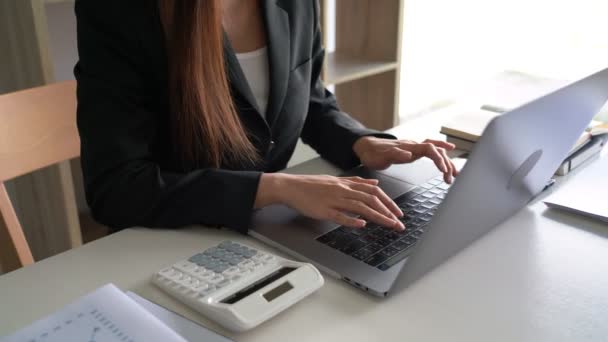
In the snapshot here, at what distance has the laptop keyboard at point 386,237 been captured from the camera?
71 cm

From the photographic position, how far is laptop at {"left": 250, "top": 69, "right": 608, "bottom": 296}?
0.58 metres

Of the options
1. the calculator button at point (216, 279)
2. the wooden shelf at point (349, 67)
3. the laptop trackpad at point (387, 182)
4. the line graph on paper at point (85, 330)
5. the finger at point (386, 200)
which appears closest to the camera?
the line graph on paper at point (85, 330)

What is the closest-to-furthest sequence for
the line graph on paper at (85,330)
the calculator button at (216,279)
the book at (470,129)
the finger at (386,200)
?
the line graph on paper at (85,330) < the calculator button at (216,279) < the finger at (386,200) < the book at (470,129)

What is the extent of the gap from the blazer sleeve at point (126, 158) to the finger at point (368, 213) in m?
0.13

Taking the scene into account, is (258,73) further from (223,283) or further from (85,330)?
(85,330)

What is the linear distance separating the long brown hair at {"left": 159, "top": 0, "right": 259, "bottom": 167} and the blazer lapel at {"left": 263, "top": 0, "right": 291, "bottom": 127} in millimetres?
115

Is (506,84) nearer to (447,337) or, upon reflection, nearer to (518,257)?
(518,257)

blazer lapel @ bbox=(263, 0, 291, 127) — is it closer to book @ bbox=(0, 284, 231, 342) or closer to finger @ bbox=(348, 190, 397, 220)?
finger @ bbox=(348, 190, 397, 220)

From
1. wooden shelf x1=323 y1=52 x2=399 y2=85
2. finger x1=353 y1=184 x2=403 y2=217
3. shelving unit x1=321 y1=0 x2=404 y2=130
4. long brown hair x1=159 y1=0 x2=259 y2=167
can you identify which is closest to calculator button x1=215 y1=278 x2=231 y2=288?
finger x1=353 y1=184 x2=403 y2=217

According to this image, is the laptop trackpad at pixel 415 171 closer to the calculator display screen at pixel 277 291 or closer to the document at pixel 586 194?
the document at pixel 586 194

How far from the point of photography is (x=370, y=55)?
7.59 feet

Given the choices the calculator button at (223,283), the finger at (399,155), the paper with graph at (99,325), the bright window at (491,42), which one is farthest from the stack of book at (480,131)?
the bright window at (491,42)

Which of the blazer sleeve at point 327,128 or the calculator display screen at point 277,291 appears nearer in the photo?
the calculator display screen at point 277,291

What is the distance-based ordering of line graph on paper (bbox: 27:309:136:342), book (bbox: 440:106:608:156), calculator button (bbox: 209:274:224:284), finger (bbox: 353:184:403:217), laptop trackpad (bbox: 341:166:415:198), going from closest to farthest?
1. line graph on paper (bbox: 27:309:136:342)
2. calculator button (bbox: 209:274:224:284)
3. finger (bbox: 353:184:403:217)
4. laptop trackpad (bbox: 341:166:415:198)
5. book (bbox: 440:106:608:156)
